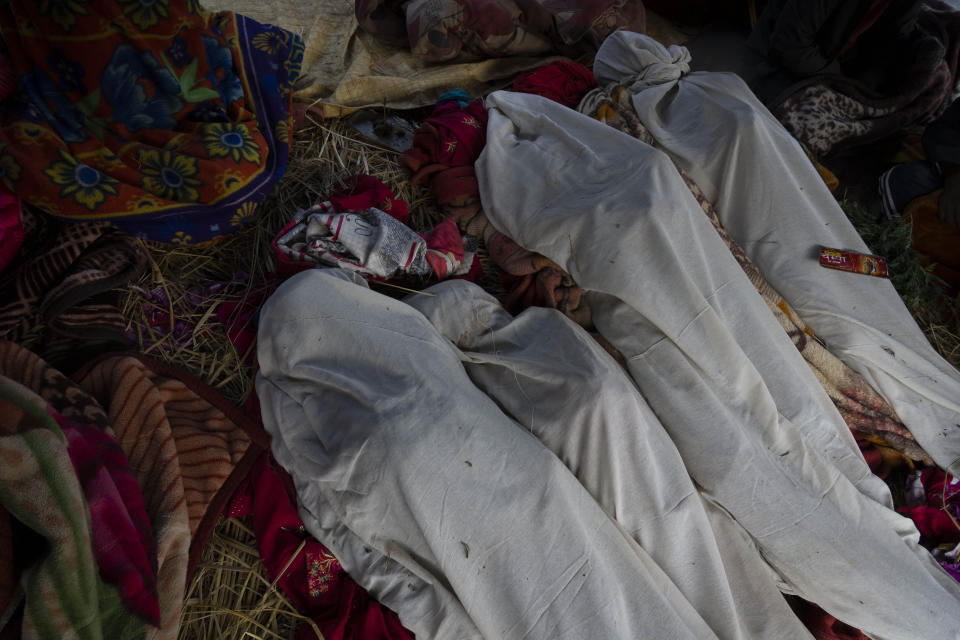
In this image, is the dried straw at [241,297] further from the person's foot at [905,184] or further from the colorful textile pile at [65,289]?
the person's foot at [905,184]

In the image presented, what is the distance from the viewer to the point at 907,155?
2701 mm

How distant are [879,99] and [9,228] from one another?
317 cm

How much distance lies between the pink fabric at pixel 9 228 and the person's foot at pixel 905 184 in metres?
3.00

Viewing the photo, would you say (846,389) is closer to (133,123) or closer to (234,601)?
(234,601)

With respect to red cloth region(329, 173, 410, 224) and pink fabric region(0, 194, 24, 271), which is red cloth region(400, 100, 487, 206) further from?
pink fabric region(0, 194, 24, 271)

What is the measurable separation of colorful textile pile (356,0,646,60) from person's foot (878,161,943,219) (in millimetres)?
1269

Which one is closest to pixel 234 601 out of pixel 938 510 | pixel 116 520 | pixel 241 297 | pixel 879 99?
pixel 116 520

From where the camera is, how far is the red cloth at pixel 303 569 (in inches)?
51.5

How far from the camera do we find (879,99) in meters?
2.61

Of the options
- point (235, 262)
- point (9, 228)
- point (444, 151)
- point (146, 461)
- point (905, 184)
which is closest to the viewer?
point (146, 461)

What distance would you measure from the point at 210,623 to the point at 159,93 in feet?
4.48

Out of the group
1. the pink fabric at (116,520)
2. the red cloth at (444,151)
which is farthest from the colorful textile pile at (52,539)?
the red cloth at (444,151)

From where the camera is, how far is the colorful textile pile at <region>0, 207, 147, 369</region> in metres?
1.44

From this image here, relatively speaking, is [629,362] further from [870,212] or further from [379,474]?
[870,212]
